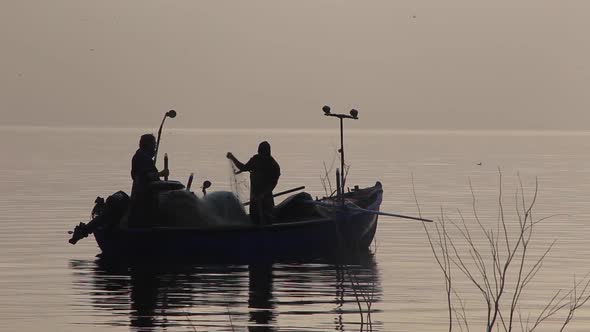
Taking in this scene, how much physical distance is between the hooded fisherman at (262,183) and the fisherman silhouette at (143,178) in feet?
6.37

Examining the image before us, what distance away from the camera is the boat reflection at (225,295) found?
20406 mm

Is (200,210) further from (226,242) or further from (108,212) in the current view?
(108,212)

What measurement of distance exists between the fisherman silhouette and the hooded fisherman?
194cm

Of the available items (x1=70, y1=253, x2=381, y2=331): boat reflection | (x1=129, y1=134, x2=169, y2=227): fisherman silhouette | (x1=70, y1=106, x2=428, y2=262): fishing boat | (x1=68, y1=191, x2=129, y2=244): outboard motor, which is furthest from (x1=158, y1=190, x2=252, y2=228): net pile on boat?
(x1=70, y1=253, x2=381, y2=331): boat reflection

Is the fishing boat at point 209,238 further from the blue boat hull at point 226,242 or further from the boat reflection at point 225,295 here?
the boat reflection at point 225,295

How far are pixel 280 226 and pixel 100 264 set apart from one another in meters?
3.83

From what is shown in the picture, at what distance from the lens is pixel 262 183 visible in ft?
94.9

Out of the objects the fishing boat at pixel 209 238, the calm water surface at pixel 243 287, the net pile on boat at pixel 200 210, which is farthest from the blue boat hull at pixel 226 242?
the net pile on boat at pixel 200 210

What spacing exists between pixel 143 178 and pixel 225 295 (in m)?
4.55

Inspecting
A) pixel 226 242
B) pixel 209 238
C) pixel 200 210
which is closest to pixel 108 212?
pixel 200 210

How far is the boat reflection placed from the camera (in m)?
20.4

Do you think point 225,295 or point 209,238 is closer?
point 225,295

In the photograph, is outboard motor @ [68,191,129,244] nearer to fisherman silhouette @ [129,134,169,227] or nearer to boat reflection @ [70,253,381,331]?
fisherman silhouette @ [129,134,169,227]

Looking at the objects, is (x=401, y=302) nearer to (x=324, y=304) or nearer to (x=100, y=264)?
(x=324, y=304)
